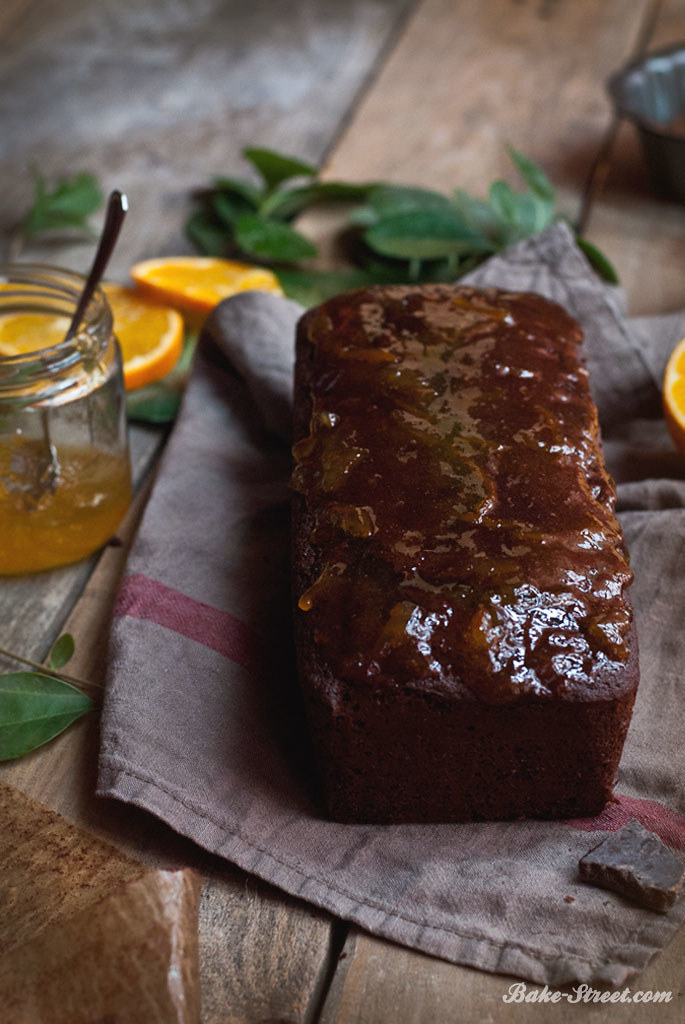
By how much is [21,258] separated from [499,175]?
62.6 inches

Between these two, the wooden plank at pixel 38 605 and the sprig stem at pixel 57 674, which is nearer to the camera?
the sprig stem at pixel 57 674

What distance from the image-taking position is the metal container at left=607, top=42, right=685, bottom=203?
3289 mm

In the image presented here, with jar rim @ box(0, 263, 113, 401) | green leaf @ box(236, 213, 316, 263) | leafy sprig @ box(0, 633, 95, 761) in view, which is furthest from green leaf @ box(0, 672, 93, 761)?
green leaf @ box(236, 213, 316, 263)

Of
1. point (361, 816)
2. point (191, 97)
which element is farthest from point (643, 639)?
point (191, 97)

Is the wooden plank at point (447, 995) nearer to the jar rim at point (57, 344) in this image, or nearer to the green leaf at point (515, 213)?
the jar rim at point (57, 344)

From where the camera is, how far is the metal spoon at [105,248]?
84.3 inches

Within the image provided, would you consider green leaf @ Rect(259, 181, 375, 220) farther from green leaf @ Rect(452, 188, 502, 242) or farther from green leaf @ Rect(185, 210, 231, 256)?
green leaf @ Rect(452, 188, 502, 242)

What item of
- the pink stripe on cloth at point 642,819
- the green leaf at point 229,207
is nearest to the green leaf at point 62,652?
the pink stripe on cloth at point 642,819

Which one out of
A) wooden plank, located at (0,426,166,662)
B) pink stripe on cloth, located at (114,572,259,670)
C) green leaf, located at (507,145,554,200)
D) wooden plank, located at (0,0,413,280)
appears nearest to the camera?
pink stripe on cloth, located at (114,572,259,670)

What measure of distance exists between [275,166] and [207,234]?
30 centimetres

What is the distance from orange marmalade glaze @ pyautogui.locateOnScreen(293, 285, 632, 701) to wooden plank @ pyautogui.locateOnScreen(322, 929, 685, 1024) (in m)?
0.40

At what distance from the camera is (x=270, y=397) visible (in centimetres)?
253

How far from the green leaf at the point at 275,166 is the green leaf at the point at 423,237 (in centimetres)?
36

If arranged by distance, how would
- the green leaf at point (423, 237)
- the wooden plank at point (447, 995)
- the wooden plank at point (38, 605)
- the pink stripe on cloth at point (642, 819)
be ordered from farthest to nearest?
the green leaf at point (423, 237), the wooden plank at point (38, 605), the pink stripe on cloth at point (642, 819), the wooden plank at point (447, 995)
